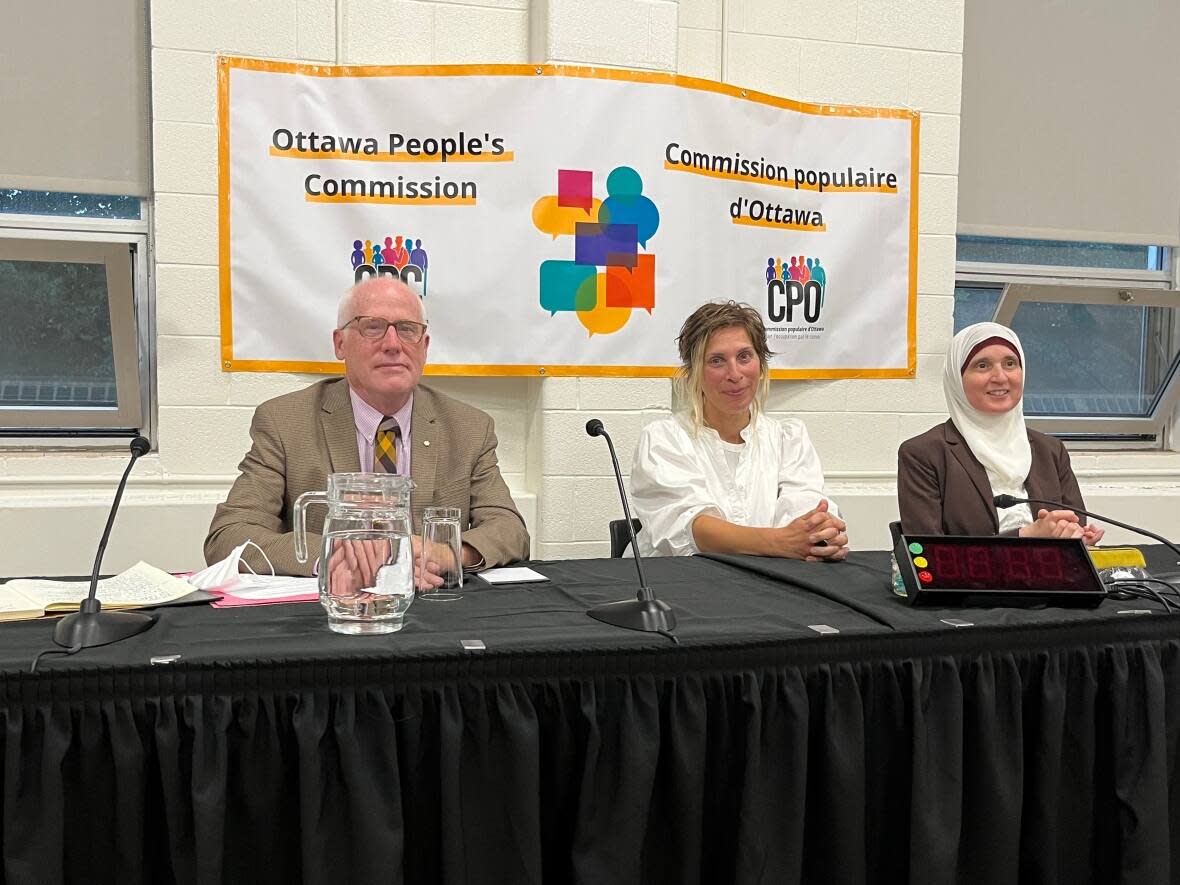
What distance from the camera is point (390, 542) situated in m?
1.21

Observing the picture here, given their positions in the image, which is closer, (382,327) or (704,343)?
(382,327)

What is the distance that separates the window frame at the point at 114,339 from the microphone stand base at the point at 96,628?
1733 mm

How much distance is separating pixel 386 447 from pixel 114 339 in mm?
1196

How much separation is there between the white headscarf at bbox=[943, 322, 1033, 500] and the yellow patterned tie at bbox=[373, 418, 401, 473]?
120 cm

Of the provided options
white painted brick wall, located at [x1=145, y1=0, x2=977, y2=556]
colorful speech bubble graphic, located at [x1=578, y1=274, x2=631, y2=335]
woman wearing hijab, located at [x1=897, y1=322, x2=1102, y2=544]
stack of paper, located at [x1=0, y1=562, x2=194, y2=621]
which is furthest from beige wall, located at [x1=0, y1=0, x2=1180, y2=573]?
stack of paper, located at [x1=0, y1=562, x2=194, y2=621]

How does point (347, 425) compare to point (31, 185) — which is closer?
point (347, 425)

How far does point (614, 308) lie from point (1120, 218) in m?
1.89

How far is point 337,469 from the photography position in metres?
1.91

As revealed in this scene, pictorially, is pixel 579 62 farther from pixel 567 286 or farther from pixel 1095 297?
pixel 1095 297

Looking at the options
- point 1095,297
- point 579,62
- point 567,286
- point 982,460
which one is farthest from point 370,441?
point 1095,297

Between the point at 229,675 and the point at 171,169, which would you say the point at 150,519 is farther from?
the point at 229,675

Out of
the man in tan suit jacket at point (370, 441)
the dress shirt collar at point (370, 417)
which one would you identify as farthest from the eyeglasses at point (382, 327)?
the dress shirt collar at point (370, 417)

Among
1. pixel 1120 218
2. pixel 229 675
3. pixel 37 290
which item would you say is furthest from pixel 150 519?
pixel 1120 218

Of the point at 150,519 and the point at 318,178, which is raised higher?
the point at 318,178
